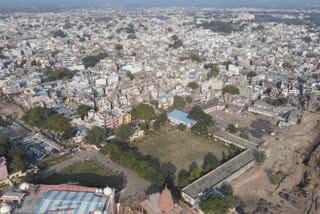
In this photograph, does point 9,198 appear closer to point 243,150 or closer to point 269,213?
point 269,213

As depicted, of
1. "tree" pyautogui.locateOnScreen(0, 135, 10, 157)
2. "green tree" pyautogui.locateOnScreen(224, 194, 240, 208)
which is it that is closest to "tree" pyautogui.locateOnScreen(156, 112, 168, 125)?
"green tree" pyautogui.locateOnScreen(224, 194, 240, 208)

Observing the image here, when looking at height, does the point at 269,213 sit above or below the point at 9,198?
below

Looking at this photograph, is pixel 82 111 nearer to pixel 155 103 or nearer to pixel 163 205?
pixel 155 103

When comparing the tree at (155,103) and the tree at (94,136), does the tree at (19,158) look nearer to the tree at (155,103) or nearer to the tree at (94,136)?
the tree at (94,136)

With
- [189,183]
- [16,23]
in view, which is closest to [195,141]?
[189,183]

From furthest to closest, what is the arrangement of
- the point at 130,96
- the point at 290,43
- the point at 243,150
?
the point at 290,43
the point at 130,96
the point at 243,150

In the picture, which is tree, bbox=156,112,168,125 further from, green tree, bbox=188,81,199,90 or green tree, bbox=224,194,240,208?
green tree, bbox=224,194,240,208
